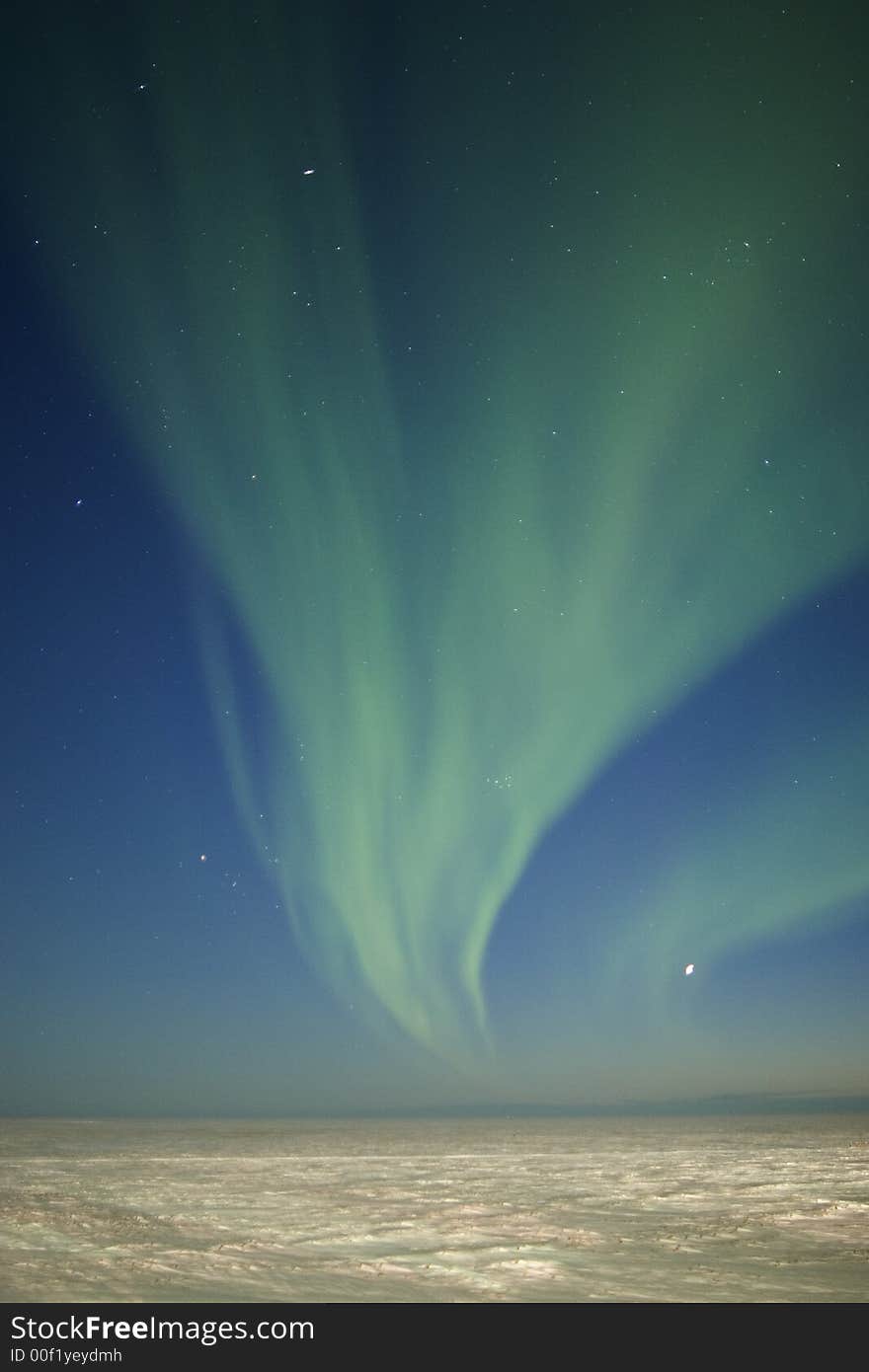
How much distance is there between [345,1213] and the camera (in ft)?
52.8

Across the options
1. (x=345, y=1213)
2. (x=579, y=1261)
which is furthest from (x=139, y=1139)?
(x=579, y=1261)

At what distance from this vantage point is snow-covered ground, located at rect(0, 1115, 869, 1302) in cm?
1029

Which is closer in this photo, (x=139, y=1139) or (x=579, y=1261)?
(x=579, y=1261)

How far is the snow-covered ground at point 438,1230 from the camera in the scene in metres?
10.3

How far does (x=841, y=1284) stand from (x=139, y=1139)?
4253 cm

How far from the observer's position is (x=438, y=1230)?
1393 cm

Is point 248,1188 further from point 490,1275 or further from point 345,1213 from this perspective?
point 490,1275

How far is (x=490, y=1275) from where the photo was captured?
10695 mm

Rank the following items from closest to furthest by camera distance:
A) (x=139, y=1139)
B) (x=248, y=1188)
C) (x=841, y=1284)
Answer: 1. (x=841, y=1284)
2. (x=248, y=1188)
3. (x=139, y=1139)
